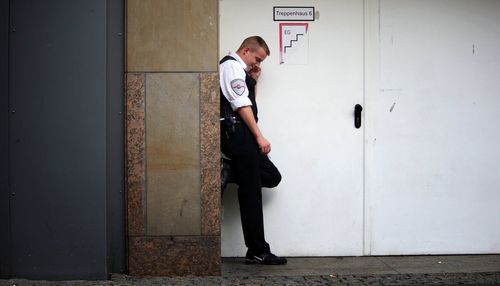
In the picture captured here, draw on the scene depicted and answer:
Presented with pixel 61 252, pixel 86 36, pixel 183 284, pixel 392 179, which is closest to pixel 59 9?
pixel 86 36

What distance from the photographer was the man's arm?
20.6 feet

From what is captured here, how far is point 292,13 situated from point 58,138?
7.42ft

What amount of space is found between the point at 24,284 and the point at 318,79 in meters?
2.89

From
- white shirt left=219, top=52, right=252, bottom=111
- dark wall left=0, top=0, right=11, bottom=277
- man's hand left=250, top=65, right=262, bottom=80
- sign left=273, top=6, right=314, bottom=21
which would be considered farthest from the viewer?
sign left=273, top=6, right=314, bottom=21

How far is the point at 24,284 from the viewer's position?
19.1 feet

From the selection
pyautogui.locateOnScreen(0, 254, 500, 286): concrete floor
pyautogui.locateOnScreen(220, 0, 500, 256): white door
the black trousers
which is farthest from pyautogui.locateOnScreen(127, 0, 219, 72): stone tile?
pyautogui.locateOnScreen(0, 254, 500, 286): concrete floor

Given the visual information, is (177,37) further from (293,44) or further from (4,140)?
(4,140)

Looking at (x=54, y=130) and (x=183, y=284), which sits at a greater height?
(x=54, y=130)

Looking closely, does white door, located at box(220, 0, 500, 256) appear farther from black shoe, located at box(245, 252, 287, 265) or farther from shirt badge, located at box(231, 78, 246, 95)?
shirt badge, located at box(231, 78, 246, 95)

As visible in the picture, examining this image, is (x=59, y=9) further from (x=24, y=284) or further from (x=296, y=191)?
(x=296, y=191)

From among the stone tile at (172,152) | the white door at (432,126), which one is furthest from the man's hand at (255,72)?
the white door at (432,126)

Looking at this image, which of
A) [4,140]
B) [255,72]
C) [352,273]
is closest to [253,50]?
[255,72]

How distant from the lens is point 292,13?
6836 mm

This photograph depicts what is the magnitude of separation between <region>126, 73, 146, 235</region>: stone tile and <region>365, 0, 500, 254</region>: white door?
6.57 feet
